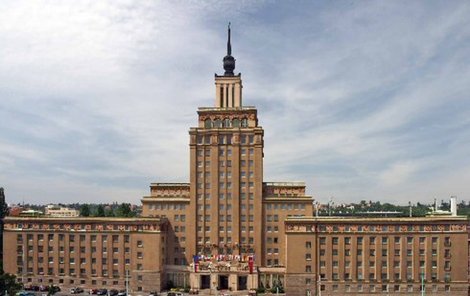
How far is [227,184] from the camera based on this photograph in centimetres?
11488

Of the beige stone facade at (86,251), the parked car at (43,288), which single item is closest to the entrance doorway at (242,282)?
the beige stone facade at (86,251)

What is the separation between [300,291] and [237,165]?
33749mm

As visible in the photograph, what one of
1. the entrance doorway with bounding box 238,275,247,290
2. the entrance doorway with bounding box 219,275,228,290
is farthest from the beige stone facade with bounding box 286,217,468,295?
the entrance doorway with bounding box 219,275,228,290

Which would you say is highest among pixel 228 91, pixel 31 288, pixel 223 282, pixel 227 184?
pixel 228 91

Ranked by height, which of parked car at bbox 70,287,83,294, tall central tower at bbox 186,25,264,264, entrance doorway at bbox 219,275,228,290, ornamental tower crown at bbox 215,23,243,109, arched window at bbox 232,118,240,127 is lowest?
parked car at bbox 70,287,83,294

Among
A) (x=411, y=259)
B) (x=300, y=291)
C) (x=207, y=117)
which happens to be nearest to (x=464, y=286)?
(x=411, y=259)

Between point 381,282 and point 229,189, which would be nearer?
point 381,282

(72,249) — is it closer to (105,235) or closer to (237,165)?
(105,235)

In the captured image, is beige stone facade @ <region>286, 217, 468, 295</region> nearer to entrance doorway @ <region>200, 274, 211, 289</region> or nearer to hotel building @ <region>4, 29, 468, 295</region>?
hotel building @ <region>4, 29, 468, 295</region>

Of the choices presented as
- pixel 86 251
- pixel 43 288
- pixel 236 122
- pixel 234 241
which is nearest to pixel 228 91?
pixel 236 122

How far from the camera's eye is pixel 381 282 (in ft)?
344

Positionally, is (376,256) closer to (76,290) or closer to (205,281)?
(205,281)

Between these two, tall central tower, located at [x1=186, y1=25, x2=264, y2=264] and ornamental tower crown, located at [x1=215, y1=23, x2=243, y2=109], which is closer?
tall central tower, located at [x1=186, y1=25, x2=264, y2=264]

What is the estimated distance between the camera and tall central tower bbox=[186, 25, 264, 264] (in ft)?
372
